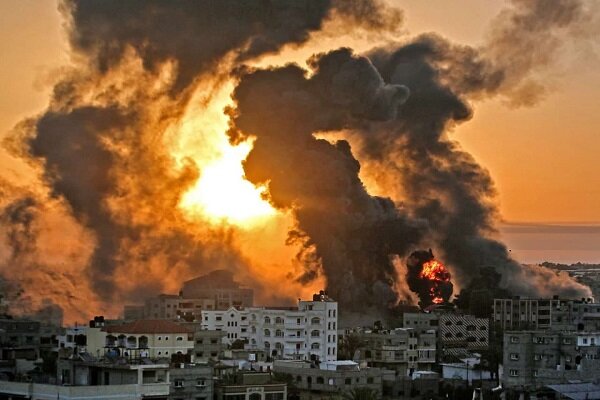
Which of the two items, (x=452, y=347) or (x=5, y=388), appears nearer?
(x=5, y=388)

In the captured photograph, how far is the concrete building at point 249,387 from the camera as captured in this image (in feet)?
204

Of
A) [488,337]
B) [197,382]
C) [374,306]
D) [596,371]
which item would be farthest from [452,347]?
[197,382]

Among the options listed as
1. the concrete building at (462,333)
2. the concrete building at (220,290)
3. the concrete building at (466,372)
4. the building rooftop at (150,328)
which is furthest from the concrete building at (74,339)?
the concrete building at (220,290)

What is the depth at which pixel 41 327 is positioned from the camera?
88.5 meters

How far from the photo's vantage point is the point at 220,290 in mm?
118062

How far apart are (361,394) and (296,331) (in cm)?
2327

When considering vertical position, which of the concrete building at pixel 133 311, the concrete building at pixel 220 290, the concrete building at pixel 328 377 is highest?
the concrete building at pixel 220 290

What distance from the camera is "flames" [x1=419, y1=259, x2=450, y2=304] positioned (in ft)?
400

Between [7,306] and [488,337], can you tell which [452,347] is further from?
[7,306]

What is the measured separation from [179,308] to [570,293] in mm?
32851

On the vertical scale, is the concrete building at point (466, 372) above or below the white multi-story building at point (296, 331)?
below

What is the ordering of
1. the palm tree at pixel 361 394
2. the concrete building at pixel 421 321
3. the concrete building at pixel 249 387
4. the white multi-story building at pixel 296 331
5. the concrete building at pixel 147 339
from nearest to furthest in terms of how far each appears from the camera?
the concrete building at pixel 249 387 → the concrete building at pixel 147 339 → the palm tree at pixel 361 394 → the white multi-story building at pixel 296 331 → the concrete building at pixel 421 321

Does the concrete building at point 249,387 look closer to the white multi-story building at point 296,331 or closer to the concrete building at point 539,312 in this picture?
the white multi-story building at point 296,331

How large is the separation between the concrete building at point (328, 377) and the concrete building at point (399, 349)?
11788mm
